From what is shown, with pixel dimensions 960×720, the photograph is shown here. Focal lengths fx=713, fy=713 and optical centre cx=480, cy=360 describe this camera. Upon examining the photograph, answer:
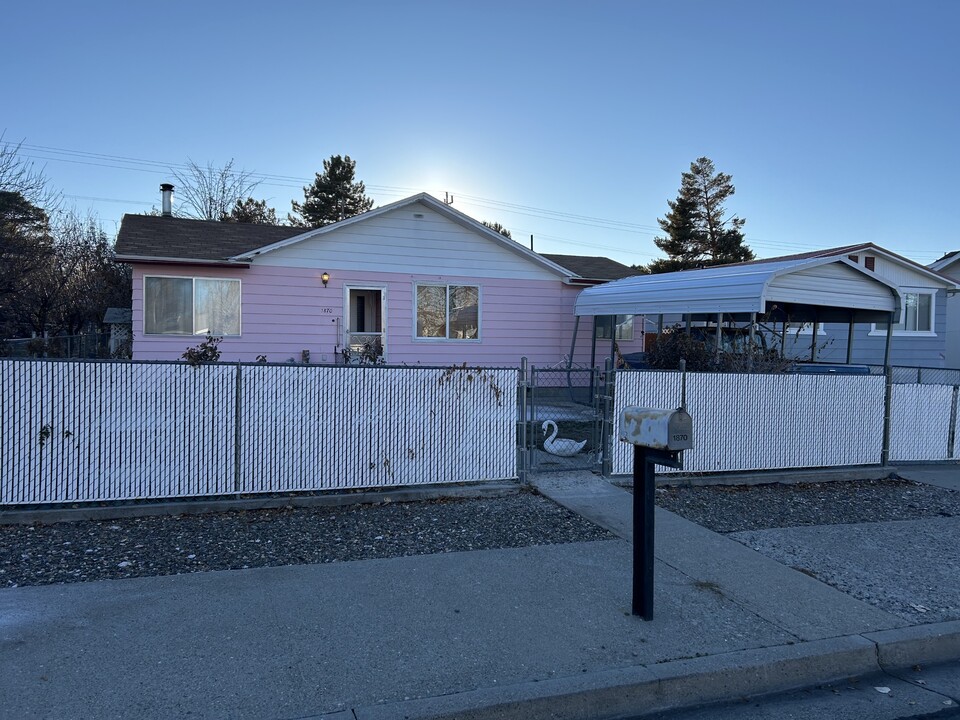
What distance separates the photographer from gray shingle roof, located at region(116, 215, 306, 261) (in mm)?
13789

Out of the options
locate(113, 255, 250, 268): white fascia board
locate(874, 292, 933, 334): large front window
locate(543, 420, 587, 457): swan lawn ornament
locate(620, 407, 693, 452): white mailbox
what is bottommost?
locate(543, 420, 587, 457): swan lawn ornament

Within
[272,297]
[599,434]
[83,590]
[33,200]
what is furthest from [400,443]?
[33,200]

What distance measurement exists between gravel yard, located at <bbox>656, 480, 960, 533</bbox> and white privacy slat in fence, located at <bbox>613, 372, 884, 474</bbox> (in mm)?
377

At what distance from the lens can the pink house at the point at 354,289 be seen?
14.1 metres

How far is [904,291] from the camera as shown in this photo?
1917 centimetres

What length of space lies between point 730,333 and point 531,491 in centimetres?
979

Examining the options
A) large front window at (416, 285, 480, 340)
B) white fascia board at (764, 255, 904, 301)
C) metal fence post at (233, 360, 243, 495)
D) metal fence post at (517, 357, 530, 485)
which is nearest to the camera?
metal fence post at (233, 360, 243, 495)

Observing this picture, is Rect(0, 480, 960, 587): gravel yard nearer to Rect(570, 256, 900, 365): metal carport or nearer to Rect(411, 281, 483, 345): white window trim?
Rect(570, 256, 900, 365): metal carport

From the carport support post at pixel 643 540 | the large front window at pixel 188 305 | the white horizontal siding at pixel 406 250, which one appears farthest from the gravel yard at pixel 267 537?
the white horizontal siding at pixel 406 250

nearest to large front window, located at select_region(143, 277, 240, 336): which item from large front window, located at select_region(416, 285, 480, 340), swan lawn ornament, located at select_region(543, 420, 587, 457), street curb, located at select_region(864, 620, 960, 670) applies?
large front window, located at select_region(416, 285, 480, 340)

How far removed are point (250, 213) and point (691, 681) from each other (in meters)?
44.1

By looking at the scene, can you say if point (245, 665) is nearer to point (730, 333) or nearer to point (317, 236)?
point (317, 236)

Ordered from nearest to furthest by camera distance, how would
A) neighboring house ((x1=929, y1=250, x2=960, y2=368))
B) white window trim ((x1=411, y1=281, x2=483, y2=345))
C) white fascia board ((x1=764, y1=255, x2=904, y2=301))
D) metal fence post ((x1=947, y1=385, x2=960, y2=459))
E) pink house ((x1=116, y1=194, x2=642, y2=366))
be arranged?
metal fence post ((x1=947, y1=385, x2=960, y2=459)), white fascia board ((x1=764, y1=255, x2=904, y2=301)), pink house ((x1=116, y1=194, x2=642, y2=366)), white window trim ((x1=411, y1=281, x2=483, y2=345)), neighboring house ((x1=929, y1=250, x2=960, y2=368))

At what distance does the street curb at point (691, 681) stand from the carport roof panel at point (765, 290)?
7.39 meters
